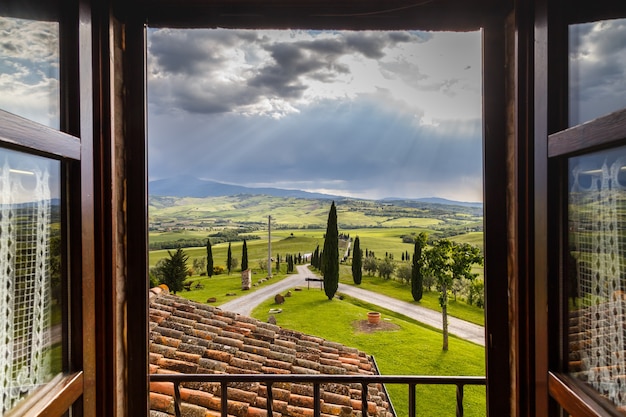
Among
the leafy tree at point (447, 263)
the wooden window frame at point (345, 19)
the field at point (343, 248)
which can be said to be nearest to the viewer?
the wooden window frame at point (345, 19)

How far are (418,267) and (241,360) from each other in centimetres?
161

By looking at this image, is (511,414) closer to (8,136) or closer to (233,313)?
(8,136)

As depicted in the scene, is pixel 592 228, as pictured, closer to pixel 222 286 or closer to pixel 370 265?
pixel 370 265

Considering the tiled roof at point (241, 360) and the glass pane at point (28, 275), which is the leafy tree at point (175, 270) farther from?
the glass pane at point (28, 275)

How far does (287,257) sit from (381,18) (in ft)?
7.48

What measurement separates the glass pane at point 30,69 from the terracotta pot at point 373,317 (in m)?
3.01

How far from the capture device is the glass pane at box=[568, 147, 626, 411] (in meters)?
0.74

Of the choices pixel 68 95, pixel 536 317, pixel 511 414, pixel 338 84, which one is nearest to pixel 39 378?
pixel 68 95

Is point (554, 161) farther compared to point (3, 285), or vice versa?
point (554, 161)

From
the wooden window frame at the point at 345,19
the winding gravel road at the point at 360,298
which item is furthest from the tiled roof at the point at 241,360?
the wooden window frame at the point at 345,19

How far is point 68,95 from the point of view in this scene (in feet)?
3.06

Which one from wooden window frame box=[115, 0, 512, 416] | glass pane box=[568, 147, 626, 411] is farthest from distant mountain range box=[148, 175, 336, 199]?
glass pane box=[568, 147, 626, 411]

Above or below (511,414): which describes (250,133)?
above

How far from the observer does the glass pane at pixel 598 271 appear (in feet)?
2.43
